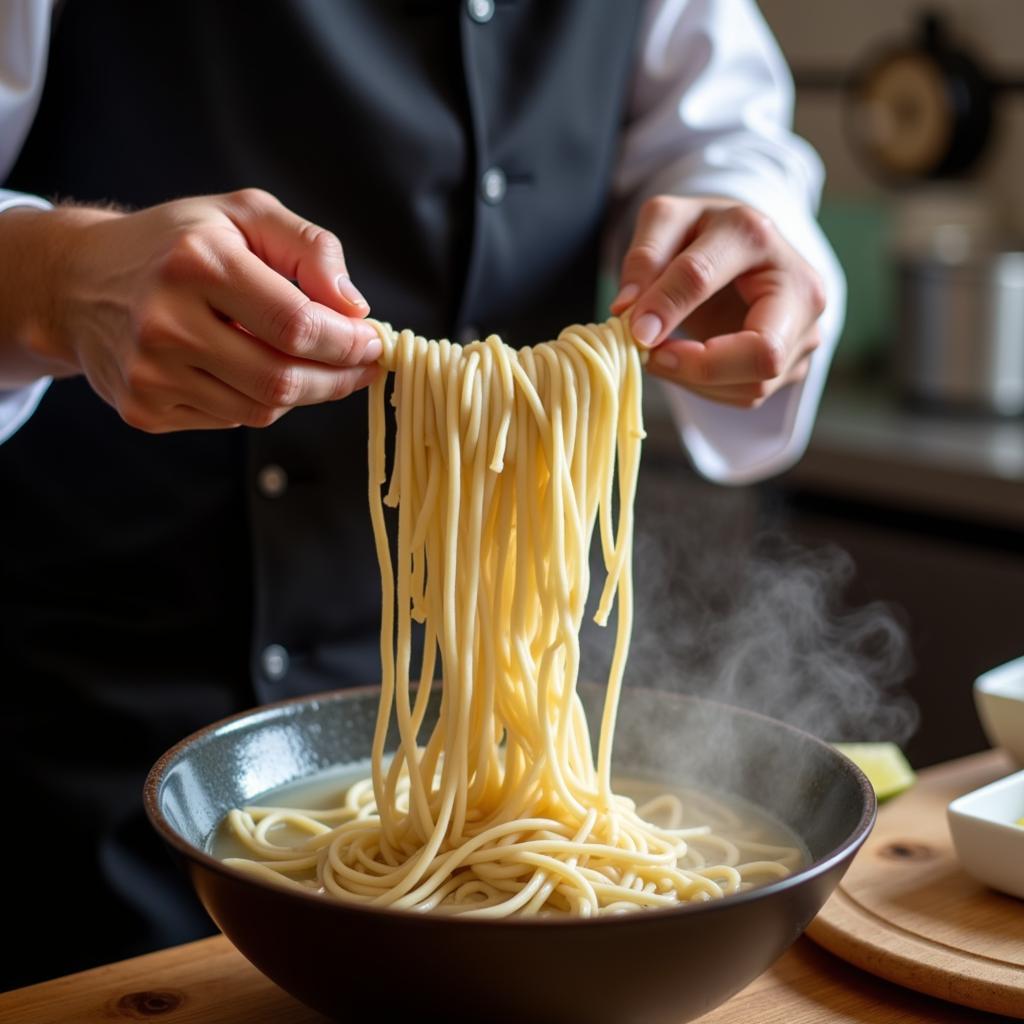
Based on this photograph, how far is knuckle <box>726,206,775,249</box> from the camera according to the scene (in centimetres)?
142

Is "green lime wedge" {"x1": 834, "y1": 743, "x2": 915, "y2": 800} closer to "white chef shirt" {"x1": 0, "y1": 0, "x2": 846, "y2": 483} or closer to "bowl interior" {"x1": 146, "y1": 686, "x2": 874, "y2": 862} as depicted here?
"bowl interior" {"x1": 146, "y1": 686, "x2": 874, "y2": 862}

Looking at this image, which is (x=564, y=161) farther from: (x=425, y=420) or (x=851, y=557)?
(x=851, y=557)

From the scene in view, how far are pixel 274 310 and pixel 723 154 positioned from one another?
0.99m

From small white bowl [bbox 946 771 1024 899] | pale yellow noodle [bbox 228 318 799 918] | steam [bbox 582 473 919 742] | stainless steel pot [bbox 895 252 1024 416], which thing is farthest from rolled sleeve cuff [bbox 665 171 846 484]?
stainless steel pot [bbox 895 252 1024 416]

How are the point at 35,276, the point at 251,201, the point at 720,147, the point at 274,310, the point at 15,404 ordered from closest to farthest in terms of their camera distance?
the point at 274,310
the point at 251,201
the point at 35,276
the point at 15,404
the point at 720,147

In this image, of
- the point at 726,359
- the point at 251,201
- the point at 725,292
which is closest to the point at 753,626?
the point at 725,292

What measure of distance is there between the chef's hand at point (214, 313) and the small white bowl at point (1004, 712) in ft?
2.52

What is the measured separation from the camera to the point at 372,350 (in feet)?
3.89

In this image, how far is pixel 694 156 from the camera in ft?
6.27

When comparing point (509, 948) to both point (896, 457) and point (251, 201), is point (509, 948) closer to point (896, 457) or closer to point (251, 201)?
point (251, 201)

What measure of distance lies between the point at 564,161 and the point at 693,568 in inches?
62.8

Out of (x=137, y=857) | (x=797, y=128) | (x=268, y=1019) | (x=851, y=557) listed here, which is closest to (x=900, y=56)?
(x=797, y=128)

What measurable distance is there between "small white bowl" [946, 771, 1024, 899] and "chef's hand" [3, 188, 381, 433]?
0.64 metres

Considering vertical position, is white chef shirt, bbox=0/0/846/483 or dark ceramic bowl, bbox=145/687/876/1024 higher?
white chef shirt, bbox=0/0/846/483
